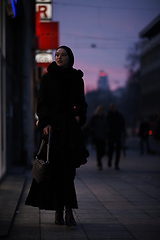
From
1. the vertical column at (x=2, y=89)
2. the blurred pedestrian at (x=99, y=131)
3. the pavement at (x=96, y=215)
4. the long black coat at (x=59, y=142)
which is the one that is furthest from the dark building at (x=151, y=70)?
the long black coat at (x=59, y=142)

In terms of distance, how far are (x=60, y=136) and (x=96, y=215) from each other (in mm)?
1385

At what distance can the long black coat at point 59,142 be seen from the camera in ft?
17.1

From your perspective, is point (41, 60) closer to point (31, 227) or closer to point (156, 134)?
point (156, 134)

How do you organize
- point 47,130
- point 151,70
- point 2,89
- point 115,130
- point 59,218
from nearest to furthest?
point 47,130 < point 59,218 < point 2,89 < point 115,130 < point 151,70

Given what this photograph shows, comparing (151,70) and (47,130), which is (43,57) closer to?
(47,130)

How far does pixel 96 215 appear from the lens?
602 centimetres

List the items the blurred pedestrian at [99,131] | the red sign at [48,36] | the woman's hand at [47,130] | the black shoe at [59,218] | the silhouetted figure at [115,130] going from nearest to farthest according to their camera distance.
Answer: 1. the woman's hand at [47,130]
2. the black shoe at [59,218]
3. the blurred pedestrian at [99,131]
4. the silhouetted figure at [115,130]
5. the red sign at [48,36]

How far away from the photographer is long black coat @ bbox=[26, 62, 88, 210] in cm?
522

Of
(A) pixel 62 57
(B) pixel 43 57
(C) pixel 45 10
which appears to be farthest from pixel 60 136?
(B) pixel 43 57

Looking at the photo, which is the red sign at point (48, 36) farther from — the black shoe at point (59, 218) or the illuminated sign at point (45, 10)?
the black shoe at point (59, 218)

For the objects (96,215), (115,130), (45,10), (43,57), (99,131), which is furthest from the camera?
(43,57)

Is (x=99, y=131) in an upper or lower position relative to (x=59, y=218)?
upper

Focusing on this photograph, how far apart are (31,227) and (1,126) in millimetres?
4950

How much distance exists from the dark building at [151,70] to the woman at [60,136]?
5432cm
